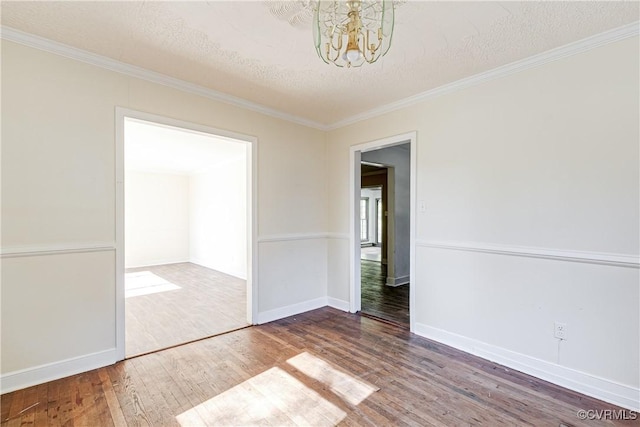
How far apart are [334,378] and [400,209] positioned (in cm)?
353

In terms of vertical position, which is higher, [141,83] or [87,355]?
[141,83]

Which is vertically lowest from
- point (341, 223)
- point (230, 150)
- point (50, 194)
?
point (341, 223)

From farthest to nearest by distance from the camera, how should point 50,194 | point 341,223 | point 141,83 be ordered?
point 341,223 → point 141,83 → point 50,194

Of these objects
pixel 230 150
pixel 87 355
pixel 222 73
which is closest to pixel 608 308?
pixel 222 73

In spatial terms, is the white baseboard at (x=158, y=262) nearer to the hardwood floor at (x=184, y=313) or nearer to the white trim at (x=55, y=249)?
the hardwood floor at (x=184, y=313)

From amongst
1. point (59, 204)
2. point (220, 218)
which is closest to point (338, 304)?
point (59, 204)

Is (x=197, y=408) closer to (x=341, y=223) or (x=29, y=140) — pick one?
(x=29, y=140)

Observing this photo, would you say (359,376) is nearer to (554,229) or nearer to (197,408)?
(197,408)

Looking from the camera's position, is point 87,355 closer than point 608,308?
No

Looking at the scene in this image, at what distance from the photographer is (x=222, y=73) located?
264cm

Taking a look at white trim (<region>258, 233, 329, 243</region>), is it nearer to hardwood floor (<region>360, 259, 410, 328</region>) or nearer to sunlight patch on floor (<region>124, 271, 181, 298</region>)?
hardwood floor (<region>360, 259, 410, 328</region>)

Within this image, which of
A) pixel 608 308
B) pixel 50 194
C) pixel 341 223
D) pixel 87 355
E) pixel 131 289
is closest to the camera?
pixel 608 308

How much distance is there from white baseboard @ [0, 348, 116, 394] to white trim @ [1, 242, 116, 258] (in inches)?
32.8

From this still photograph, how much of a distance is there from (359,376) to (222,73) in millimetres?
2829
